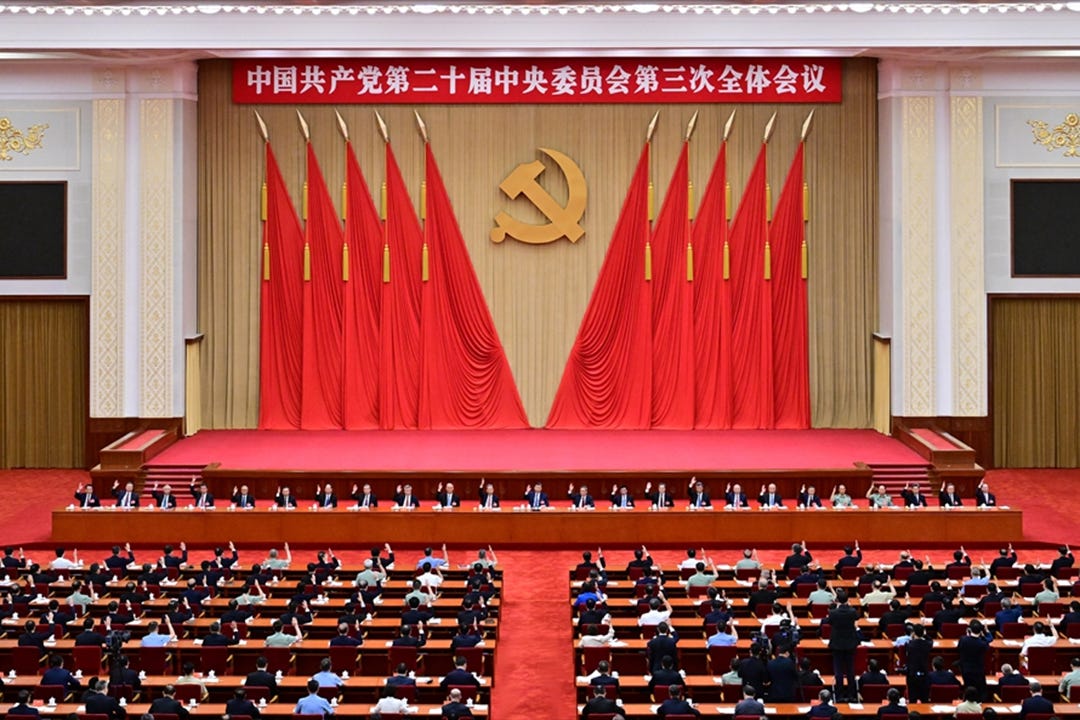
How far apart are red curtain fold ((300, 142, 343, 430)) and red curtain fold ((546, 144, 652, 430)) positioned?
3.24 meters

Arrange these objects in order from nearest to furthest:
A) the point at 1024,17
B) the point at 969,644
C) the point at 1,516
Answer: the point at 969,644 < the point at 1,516 < the point at 1024,17

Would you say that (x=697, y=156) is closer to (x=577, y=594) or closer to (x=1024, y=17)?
(x=1024, y=17)

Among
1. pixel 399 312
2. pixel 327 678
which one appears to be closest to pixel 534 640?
pixel 327 678

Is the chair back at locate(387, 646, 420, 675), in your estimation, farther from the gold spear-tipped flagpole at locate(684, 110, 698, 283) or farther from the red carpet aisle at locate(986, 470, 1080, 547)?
the gold spear-tipped flagpole at locate(684, 110, 698, 283)

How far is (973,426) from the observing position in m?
21.8

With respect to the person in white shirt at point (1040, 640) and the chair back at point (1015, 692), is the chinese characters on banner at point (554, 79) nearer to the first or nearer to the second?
the person in white shirt at point (1040, 640)

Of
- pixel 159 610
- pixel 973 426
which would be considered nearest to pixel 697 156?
pixel 973 426

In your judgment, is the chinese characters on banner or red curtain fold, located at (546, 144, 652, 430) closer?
the chinese characters on banner

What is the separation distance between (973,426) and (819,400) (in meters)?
2.26

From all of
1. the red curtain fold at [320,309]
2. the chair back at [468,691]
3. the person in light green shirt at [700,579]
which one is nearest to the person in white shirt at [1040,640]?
the person in light green shirt at [700,579]

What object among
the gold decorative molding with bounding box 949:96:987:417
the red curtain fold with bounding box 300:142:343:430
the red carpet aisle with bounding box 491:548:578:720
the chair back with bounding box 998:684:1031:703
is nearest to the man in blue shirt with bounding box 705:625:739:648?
the red carpet aisle with bounding box 491:548:578:720

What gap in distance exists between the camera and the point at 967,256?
71.2 feet

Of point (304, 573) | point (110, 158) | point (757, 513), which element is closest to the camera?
point (304, 573)

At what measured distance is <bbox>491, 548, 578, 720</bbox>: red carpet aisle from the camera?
462 inches
